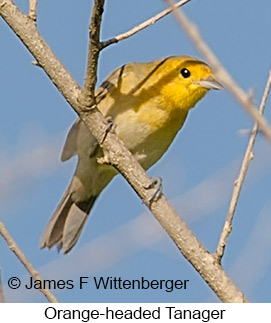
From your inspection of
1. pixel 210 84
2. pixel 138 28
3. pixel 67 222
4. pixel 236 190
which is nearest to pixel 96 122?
pixel 138 28

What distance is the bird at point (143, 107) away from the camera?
470cm

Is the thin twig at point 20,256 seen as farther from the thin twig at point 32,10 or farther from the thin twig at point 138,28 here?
the thin twig at point 32,10

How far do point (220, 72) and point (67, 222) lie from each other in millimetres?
4273

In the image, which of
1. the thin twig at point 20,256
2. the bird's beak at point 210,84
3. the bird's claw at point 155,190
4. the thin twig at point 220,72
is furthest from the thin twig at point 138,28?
the bird's beak at point 210,84

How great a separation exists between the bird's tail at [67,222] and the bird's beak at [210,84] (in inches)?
55.9

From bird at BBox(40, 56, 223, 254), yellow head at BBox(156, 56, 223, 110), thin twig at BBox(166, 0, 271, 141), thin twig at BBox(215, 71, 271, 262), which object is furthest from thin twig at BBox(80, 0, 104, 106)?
yellow head at BBox(156, 56, 223, 110)

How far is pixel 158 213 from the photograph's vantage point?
3037 mm

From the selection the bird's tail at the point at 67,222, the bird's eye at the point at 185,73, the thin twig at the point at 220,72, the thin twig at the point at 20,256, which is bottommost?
the bird's tail at the point at 67,222

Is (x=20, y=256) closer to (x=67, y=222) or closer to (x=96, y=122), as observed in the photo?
(x=96, y=122)

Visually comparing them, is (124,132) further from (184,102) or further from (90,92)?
(90,92)

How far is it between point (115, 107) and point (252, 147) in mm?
2281

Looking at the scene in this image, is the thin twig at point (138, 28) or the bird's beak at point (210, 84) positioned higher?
the thin twig at point (138, 28)

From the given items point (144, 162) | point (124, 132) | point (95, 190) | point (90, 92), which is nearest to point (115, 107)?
point (124, 132)

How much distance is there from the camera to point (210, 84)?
4.79 meters
